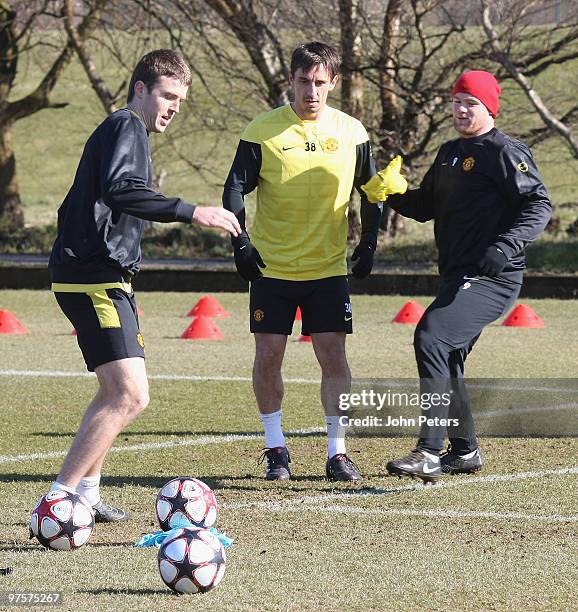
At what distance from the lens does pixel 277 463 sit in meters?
7.55

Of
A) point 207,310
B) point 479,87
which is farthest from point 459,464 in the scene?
point 207,310

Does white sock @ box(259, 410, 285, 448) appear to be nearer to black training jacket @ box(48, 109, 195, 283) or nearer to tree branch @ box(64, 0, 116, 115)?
black training jacket @ box(48, 109, 195, 283)

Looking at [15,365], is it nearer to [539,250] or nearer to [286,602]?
[286,602]

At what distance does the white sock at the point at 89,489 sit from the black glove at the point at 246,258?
1.59 meters

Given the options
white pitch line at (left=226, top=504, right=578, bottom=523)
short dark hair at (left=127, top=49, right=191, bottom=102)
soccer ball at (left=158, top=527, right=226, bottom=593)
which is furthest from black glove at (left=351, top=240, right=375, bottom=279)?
soccer ball at (left=158, top=527, right=226, bottom=593)

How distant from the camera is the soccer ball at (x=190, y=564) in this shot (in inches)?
197

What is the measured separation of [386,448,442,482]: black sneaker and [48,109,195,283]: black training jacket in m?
1.76

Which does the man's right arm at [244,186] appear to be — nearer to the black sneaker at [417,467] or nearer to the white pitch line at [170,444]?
the black sneaker at [417,467]

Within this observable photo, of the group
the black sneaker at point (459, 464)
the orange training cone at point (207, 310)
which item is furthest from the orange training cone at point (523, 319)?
the black sneaker at point (459, 464)

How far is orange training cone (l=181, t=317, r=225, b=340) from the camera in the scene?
14.7 metres

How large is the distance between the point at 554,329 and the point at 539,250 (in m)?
9.37

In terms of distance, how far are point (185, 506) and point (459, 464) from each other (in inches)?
90.0

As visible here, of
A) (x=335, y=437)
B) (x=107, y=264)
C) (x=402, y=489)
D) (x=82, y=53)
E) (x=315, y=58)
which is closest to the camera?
(x=107, y=264)

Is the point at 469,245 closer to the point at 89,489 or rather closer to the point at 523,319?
the point at 89,489
